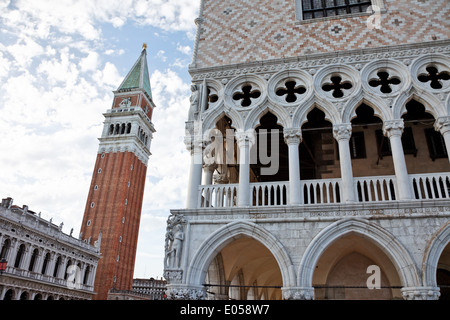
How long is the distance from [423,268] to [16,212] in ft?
105

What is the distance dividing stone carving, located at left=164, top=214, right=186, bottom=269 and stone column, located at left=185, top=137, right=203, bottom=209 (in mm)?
566

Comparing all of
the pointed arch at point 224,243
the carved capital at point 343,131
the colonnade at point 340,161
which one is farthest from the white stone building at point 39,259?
the carved capital at point 343,131

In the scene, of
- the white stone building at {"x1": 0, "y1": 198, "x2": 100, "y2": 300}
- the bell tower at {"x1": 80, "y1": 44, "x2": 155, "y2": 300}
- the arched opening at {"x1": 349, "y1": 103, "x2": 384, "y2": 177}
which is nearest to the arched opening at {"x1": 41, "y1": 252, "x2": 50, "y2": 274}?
the white stone building at {"x1": 0, "y1": 198, "x2": 100, "y2": 300}

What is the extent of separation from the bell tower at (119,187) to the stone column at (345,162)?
1679 inches

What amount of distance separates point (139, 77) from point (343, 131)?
200 feet

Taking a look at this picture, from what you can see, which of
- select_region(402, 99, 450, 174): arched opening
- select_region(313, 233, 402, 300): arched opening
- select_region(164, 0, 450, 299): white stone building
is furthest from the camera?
select_region(402, 99, 450, 174): arched opening

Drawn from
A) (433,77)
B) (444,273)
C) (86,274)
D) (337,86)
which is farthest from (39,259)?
(433,77)

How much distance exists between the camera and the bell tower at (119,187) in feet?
159

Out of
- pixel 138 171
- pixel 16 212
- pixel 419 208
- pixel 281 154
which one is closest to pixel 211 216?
pixel 419 208

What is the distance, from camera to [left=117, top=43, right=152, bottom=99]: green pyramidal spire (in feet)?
211

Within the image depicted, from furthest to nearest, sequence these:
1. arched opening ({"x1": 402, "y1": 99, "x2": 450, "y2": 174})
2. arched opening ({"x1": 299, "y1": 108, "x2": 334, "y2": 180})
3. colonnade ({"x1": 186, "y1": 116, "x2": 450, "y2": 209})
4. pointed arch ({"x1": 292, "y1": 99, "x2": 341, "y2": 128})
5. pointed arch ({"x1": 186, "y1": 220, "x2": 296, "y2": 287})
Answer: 1. arched opening ({"x1": 299, "y1": 108, "x2": 334, "y2": 180})
2. arched opening ({"x1": 402, "y1": 99, "x2": 450, "y2": 174})
3. pointed arch ({"x1": 292, "y1": 99, "x2": 341, "y2": 128})
4. colonnade ({"x1": 186, "y1": 116, "x2": 450, "y2": 209})
5. pointed arch ({"x1": 186, "y1": 220, "x2": 296, "y2": 287})

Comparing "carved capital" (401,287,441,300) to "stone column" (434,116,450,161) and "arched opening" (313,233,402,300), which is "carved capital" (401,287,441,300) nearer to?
"arched opening" (313,233,402,300)

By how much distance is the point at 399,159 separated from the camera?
904 centimetres

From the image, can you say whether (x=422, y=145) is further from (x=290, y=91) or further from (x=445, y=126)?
(x=290, y=91)
